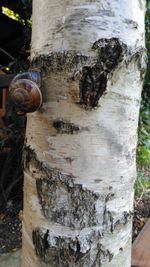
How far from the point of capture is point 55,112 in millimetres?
404

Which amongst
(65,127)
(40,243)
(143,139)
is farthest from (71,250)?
(143,139)

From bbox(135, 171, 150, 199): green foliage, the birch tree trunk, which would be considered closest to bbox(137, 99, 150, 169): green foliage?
bbox(135, 171, 150, 199): green foliage

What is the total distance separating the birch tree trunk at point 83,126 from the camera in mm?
384

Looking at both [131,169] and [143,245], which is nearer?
[131,169]

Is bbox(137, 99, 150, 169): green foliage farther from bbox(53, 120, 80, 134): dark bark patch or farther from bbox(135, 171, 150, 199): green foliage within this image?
bbox(53, 120, 80, 134): dark bark patch

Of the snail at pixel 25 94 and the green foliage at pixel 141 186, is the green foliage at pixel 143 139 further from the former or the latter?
the snail at pixel 25 94

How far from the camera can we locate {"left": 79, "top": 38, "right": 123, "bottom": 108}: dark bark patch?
38cm

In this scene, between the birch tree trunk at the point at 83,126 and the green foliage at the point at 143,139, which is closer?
the birch tree trunk at the point at 83,126

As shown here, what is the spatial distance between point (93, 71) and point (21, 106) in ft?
0.36

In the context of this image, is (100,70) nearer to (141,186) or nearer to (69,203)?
(69,203)

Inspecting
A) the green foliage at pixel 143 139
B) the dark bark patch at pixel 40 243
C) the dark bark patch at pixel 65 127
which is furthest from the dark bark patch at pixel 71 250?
the green foliage at pixel 143 139

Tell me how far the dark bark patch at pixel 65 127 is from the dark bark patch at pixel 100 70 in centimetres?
4

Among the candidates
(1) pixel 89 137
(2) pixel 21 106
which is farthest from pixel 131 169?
(2) pixel 21 106

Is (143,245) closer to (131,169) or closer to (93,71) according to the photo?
(131,169)
